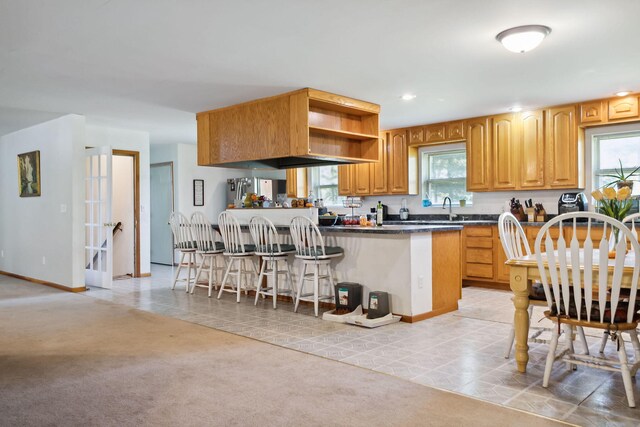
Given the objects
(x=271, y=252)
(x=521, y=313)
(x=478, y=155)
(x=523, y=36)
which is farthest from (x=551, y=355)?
(x=478, y=155)

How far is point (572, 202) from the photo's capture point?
591cm

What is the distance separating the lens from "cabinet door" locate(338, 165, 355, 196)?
8094 millimetres

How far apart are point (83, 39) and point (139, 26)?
544 mm

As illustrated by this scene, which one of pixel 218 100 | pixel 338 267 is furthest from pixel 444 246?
pixel 218 100

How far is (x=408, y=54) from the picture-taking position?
399cm

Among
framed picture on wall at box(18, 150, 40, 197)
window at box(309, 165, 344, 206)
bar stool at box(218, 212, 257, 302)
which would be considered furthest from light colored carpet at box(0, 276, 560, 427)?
window at box(309, 165, 344, 206)

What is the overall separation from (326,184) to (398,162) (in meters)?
1.81

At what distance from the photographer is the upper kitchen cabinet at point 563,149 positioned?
5848 millimetres

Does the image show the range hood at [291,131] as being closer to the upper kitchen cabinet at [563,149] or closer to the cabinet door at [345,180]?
the cabinet door at [345,180]

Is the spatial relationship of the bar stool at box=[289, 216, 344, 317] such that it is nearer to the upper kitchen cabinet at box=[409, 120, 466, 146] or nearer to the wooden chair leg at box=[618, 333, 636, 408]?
the wooden chair leg at box=[618, 333, 636, 408]

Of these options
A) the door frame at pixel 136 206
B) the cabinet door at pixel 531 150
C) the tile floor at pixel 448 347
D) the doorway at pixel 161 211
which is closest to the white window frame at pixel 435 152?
the cabinet door at pixel 531 150

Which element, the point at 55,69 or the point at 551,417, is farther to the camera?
the point at 55,69

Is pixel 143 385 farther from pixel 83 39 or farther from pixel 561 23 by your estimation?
pixel 561 23

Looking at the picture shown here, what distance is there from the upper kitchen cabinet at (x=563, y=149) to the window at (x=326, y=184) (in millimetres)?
3664
